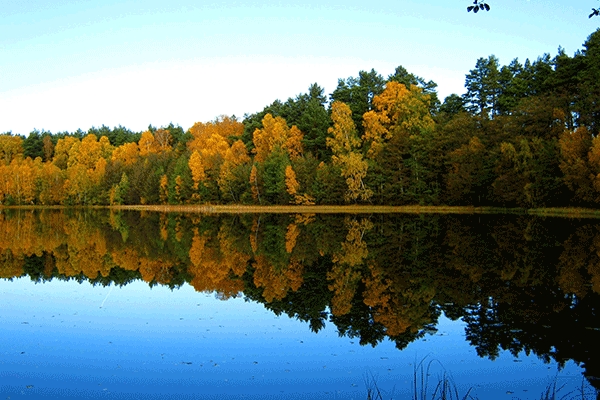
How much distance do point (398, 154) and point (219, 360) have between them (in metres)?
52.4

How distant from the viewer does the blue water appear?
8234 mm

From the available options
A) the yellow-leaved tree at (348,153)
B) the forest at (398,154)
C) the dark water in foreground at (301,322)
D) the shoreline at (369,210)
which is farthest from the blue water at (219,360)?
the yellow-leaved tree at (348,153)

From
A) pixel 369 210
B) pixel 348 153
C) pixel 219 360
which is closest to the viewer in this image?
pixel 219 360

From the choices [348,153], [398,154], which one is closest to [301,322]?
[398,154]

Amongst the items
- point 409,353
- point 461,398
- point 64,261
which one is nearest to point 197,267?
point 64,261

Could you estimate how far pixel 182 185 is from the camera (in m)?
76.4

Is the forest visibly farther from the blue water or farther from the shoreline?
the blue water

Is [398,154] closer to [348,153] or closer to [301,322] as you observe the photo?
[348,153]

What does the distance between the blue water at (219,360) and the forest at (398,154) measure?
123ft

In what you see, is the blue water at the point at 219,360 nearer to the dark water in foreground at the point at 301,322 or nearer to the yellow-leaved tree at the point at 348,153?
the dark water in foreground at the point at 301,322

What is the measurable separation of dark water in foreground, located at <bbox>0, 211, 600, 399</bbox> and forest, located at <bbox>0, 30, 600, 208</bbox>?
27.2 metres

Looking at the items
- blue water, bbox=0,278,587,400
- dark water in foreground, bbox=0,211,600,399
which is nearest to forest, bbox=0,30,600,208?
dark water in foreground, bbox=0,211,600,399

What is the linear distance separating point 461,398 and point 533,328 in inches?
172

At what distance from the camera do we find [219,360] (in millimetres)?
9656
